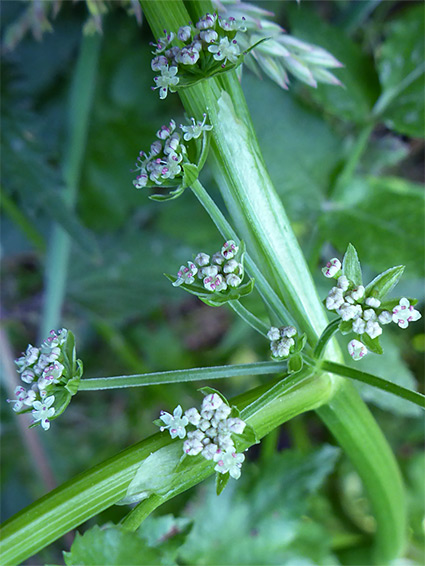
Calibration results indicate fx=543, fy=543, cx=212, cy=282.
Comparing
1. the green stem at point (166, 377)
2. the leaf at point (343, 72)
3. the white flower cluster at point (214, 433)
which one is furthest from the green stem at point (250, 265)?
the leaf at point (343, 72)

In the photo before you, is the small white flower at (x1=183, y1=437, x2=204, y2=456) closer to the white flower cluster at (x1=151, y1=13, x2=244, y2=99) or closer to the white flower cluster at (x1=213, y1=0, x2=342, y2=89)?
the white flower cluster at (x1=151, y1=13, x2=244, y2=99)

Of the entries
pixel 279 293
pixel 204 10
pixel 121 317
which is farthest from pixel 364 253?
pixel 121 317

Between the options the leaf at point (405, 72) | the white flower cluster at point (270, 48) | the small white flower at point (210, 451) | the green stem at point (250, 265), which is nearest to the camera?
the small white flower at point (210, 451)

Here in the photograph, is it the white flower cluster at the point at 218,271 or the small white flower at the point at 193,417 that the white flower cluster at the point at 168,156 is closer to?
the white flower cluster at the point at 218,271


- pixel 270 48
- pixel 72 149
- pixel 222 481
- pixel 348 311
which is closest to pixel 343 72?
pixel 270 48

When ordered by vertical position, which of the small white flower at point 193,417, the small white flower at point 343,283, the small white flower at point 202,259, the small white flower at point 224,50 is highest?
the small white flower at point 224,50

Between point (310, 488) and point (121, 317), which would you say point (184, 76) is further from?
point (121, 317)
